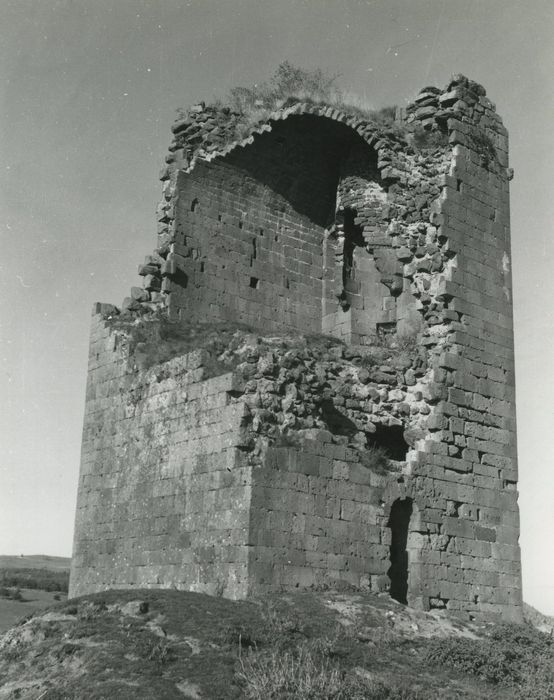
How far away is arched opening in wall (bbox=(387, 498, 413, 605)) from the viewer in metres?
15.3

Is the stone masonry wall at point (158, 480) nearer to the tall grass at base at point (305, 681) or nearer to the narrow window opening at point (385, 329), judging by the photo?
the tall grass at base at point (305, 681)

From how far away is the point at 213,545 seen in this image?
1372cm

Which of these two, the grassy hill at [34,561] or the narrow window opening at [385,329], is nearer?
the narrow window opening at [385,329]

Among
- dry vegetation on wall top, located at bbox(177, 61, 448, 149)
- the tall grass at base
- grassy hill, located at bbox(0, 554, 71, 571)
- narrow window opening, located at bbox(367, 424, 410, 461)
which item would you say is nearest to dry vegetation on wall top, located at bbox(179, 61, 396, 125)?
dry vegetation on wall top, located at bbox(177, 61, 448, 149)

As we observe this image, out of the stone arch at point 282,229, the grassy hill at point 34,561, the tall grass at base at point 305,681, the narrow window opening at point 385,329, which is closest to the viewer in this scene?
the tall grass at base at point 305,681

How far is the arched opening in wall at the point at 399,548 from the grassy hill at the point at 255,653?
2.34 metres

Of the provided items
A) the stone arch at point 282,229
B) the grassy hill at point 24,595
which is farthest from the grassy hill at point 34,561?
the stone arch at point 282,229

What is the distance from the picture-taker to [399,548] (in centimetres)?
1549

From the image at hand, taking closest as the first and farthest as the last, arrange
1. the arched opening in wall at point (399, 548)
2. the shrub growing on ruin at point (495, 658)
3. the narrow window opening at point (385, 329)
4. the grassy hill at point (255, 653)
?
1. the grassy hill at point (255, 653)
2. the shrub growing on ruin at point (495, 658)
3. the arched opening in wall at point (399, 548)
4. the narrow window opening at point (385, 329)

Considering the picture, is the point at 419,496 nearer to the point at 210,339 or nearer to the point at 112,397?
the point at 210,339

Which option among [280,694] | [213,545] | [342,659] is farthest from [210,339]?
[280,694]

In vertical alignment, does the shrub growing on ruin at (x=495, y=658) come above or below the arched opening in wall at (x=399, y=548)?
below

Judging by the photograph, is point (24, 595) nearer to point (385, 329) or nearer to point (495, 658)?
point (385, 329)

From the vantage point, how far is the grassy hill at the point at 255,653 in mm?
9375
